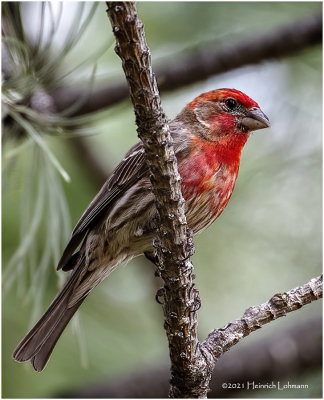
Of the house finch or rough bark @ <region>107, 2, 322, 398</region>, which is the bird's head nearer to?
the house finch

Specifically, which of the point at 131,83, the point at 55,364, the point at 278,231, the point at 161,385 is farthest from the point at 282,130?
the point at 131,83

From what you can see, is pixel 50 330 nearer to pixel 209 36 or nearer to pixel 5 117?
pixel 5 117

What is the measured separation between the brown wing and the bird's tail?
189 mm

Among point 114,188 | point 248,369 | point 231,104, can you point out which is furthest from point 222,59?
point 248,369

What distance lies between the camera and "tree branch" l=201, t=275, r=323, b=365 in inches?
110

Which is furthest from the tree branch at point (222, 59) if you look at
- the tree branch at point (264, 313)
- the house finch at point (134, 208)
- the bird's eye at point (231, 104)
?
the tree branch at point (264, 313)

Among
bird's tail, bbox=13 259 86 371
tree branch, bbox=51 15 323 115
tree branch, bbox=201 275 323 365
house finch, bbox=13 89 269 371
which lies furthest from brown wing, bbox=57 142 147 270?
tree branch, bbox=201 275 323 365

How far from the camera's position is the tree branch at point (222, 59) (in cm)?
426

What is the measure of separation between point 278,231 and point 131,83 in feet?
9.28

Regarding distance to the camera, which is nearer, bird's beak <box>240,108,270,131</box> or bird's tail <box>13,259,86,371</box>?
bird's tail <box>13,259,86,371</box>

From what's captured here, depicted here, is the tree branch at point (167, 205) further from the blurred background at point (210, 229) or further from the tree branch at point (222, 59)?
the tree branch at point (222, 59)

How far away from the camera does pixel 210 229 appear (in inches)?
196

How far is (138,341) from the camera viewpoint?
194 inches

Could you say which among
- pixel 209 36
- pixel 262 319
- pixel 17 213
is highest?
pixel 209 36
